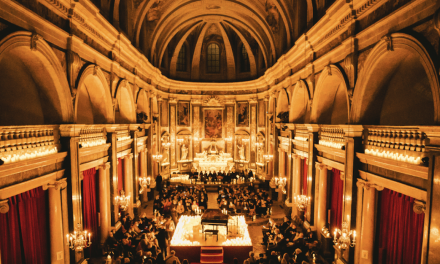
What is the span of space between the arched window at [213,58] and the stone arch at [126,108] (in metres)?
12.1

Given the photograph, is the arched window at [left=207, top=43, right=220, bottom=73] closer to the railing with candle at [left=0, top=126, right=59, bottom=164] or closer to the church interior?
the church interior

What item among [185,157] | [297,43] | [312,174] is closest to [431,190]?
[312,174]

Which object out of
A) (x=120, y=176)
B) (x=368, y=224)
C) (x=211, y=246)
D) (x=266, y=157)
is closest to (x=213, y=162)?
(x=266, y=157)

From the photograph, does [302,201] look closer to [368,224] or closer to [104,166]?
[368,224]

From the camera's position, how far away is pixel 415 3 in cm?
498

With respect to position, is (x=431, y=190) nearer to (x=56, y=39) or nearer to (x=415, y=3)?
(x=415, y=3)

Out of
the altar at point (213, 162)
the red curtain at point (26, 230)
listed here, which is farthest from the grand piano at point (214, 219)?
the altar at point (213, 162)

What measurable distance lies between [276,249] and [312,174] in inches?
128

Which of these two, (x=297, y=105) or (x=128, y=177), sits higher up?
(x=297, y=105)

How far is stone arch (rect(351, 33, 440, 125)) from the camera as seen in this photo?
18.6 ft

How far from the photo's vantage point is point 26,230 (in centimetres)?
626

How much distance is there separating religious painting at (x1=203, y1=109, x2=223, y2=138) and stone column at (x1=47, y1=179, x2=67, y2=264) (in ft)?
55.3

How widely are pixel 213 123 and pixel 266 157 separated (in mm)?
6821

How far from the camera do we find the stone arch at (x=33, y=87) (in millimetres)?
6328
